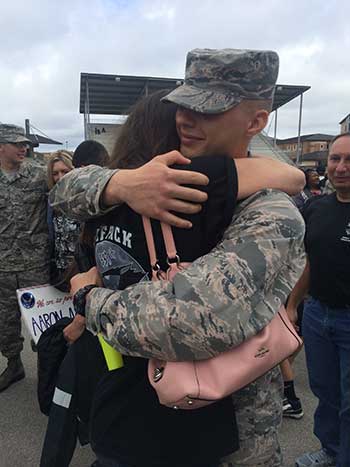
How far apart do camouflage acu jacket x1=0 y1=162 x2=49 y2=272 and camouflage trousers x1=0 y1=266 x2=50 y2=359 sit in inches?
2.2

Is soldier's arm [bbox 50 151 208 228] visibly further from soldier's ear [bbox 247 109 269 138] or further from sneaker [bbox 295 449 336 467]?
sneaker [bbox 295 449 336 467]

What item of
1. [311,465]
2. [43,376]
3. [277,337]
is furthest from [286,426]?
[277,337]

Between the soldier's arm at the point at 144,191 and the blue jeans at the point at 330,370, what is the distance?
5.46 feet

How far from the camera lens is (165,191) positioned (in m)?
0.89

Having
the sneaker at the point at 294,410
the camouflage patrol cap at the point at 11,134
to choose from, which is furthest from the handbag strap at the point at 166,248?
the camouflage patrol cap at the point at 11,134

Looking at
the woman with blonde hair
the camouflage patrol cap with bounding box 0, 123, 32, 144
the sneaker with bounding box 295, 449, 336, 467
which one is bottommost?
the sneaker with bounding box 295, 449, 336, 467

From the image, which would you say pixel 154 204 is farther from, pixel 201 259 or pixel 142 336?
pixel 142 336

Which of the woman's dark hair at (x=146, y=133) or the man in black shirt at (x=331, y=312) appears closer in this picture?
the woman's dark hair at (x=146, y=133)

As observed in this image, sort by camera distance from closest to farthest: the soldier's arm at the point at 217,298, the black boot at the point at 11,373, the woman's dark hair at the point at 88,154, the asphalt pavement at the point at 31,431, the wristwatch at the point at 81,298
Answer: the soldier's arm at the point at 217,298 → the wristwatch at the point at 81,298 → the asphalt pavement at the point at 31,431 → the woman's dark hair at the point at 88,154 → the black boot at the point at 11,373

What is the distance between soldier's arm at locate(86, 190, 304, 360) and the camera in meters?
0.80

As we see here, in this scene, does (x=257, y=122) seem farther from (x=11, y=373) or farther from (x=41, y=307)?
(x=11, y=373)

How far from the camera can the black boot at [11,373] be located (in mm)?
3354

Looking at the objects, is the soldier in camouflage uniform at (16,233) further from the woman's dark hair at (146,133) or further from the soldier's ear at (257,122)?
the soldier's ear at (257,122)

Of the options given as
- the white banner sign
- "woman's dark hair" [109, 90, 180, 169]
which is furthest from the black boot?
"woman's dark hair" [109, 90, 180, 169]
